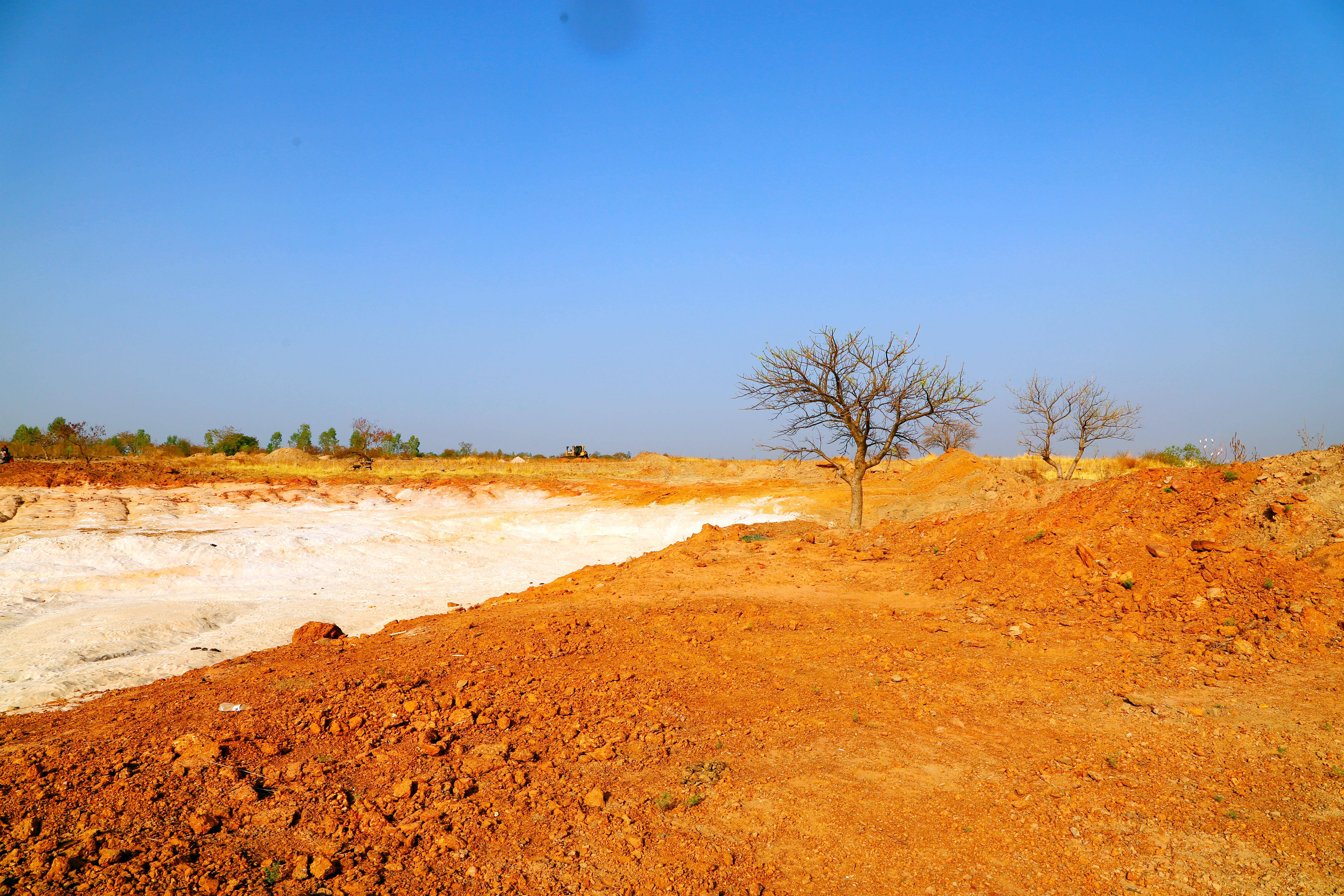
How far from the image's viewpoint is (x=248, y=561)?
16234 mm

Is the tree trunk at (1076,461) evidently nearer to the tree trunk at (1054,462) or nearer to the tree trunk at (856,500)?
the tree trunk at (1054,462)

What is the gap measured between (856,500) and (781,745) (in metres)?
13.0

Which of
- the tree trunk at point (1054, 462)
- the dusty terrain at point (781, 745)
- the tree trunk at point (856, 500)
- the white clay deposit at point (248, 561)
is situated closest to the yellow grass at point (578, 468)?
the tree trunk at point (1054, 462)

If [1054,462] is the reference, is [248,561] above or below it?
below

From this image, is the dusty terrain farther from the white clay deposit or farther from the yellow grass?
the yellow grass

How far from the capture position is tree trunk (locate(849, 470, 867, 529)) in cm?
1798

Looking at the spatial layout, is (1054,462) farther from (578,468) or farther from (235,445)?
(235,445)

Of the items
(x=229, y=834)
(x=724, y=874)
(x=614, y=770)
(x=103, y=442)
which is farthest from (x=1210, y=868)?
(x=103, y=442)

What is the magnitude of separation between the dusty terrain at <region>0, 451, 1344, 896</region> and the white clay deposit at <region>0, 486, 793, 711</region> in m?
2.50

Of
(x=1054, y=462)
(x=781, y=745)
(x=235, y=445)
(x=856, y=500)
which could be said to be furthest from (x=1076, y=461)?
(x=235, y=445)

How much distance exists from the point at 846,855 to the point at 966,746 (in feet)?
6.84

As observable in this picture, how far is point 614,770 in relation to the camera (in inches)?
206

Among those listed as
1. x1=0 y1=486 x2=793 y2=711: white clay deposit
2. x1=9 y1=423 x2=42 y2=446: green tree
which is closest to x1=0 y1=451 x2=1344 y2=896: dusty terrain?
x1=0 y1=486 x2=793 y2=711: white clay deposit

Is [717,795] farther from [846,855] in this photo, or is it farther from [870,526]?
[870,526]
